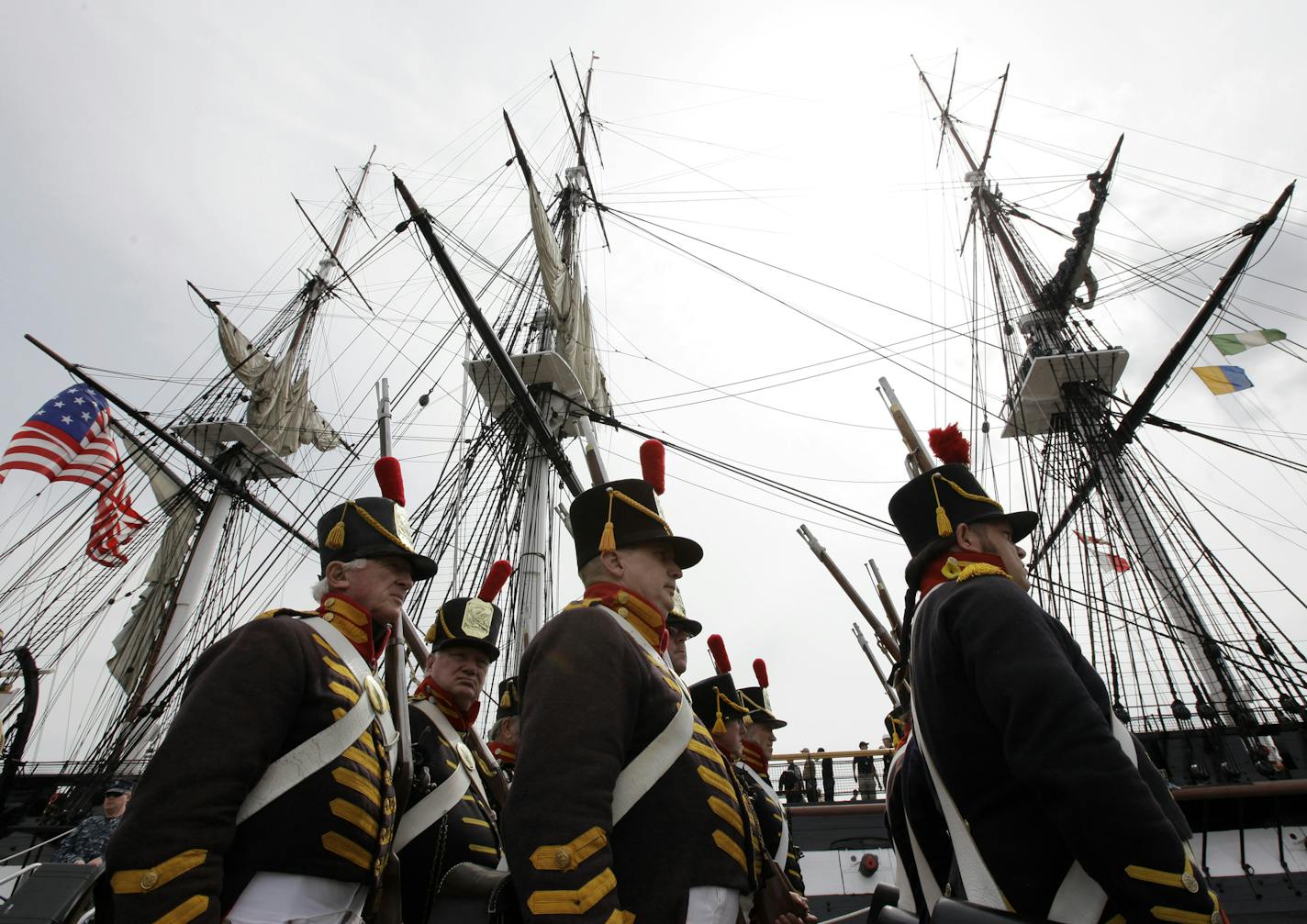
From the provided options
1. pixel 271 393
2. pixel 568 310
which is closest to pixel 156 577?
pixel 271 393

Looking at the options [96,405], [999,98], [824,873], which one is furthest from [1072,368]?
[96,405]

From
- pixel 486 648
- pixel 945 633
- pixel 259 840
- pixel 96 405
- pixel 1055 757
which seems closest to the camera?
pixel 1055 757

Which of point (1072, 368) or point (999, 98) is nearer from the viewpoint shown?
point (1072, 368)

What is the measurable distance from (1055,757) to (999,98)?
24.9 m

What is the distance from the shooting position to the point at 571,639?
2.03 meters

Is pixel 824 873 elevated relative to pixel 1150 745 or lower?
lower

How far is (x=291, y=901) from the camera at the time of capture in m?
1.91

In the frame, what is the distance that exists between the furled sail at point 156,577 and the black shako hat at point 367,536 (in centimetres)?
2305

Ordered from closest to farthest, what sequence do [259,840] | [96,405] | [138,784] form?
[138,784] → [259,840] → [96,405]

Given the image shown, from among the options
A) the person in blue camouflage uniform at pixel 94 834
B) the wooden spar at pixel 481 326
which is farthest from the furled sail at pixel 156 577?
the person in blue camouflage uniform at pixel 94 834

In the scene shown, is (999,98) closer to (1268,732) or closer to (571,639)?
(1268,732)

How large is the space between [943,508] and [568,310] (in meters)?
14.8

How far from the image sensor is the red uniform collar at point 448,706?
11.8ft

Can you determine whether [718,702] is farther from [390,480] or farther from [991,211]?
[991,211]
